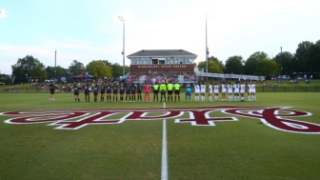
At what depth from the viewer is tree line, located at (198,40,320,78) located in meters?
89.0

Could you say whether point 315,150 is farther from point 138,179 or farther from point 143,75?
point 143,75

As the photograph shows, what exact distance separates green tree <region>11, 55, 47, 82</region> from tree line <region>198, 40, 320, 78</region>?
220ft

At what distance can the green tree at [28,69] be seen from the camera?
349 feet

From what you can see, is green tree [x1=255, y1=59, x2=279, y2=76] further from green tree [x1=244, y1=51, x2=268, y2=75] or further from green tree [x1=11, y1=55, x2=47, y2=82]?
green tree [x1=11, y1=55, x2=47, y2=82]

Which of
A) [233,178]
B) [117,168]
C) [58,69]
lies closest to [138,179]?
[117,168]

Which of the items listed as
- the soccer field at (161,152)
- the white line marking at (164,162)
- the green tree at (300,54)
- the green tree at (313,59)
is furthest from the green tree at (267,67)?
the white line marking at (164,162)

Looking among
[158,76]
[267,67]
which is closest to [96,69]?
[158,76]

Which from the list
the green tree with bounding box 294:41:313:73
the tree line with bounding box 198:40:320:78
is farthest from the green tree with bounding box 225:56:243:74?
the green tree with bounding box 294:41:313:73

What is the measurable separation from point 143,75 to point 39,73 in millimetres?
63600

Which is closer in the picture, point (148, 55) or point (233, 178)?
point (233, 178)

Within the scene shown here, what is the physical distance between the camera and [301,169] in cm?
490

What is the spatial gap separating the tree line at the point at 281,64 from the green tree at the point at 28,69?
6717 centimetres

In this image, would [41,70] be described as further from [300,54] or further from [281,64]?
[300,54]

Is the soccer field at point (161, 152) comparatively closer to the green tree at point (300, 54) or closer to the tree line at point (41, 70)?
the tree line at point (41, 70)
